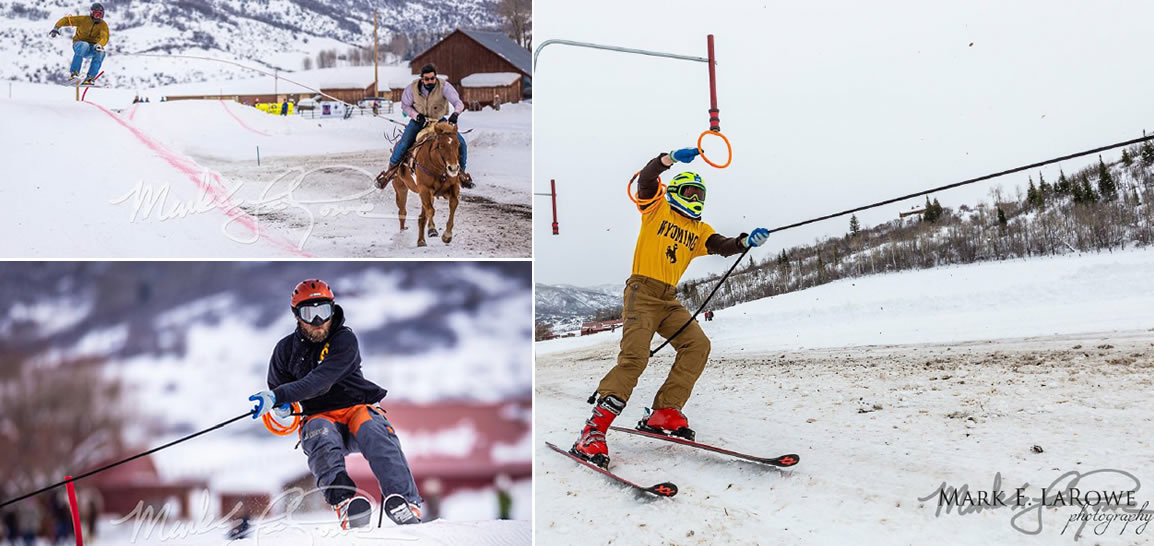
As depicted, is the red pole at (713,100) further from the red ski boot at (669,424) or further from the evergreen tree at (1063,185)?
the evergreen tree at (1063,185)

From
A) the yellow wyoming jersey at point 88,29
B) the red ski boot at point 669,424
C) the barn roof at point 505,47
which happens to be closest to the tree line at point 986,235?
the barn roof at point 505,47

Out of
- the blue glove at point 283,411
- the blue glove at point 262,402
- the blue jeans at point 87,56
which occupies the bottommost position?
the blue glove at point 283,411

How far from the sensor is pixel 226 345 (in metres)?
4.87

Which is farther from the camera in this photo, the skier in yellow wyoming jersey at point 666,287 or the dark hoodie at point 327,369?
the skier in yellow wyoming jersey at point 666,287

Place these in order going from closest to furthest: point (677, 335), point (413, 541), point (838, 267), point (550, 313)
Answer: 1. point (413, 541)
2. point (677, 335)
3. point (550, 313)
4. point (838, 267)

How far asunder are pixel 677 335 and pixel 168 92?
5058mm

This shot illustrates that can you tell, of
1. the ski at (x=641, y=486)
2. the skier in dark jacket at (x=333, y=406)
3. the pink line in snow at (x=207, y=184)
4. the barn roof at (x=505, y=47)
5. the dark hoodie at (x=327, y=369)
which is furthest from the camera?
the barn roof at (x=505, y=47)

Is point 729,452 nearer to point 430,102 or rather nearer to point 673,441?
point 673,441

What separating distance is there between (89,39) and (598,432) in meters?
5.65

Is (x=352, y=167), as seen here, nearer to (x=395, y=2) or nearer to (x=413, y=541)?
(x=395, y=2)

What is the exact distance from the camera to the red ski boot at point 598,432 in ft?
12.4

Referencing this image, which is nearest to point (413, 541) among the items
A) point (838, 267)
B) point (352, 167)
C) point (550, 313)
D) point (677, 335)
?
point (677, 335)

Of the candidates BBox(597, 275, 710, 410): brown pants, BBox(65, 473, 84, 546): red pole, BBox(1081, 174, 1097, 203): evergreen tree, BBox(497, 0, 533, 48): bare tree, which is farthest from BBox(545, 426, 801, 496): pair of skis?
BBox(1081, 174, 1097, 203): evergreen tree

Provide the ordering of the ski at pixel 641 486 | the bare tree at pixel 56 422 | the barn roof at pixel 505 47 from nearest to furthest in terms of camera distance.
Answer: the ski at pixel 641 486
the bare tree at pixel 56 422
the barn roof at pixel 505 47
